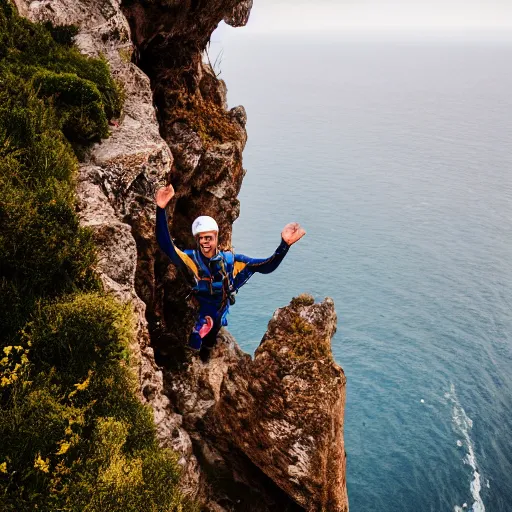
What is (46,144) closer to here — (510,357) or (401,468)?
(401,468)

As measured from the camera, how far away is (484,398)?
70875mm

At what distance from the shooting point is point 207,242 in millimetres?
12156

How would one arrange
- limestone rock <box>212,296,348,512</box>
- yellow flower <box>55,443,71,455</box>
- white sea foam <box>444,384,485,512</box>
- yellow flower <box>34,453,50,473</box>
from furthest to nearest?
1. white sea foam <box>444,384,485,512</box>
2. limestone rock <box>212,296,348,512</box>
3. yellow flower <box>55,443,71,455</box>
4. yellow flower <box>34,453,50,473</box>

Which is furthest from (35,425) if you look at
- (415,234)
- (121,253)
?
(415,234)

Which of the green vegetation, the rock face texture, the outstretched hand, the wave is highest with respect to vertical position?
the wave

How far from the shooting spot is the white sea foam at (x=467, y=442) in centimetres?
5225

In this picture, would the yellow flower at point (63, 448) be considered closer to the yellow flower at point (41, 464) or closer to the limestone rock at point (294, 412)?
the yellow flower at point (41, 464)

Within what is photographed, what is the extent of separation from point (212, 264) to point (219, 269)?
0.23 meters

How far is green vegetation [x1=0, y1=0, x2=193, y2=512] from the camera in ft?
20.0

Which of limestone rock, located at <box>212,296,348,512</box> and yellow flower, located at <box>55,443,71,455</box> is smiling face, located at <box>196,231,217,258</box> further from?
yellow flower, located at <box>55,443,71,455</box>

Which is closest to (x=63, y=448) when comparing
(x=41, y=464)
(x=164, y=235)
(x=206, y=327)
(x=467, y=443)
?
(x=41, y=464)

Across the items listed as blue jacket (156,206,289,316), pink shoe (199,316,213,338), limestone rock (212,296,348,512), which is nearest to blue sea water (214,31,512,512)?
limestone rock (212,296,348,512)

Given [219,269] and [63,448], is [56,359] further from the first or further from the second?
[219,269]

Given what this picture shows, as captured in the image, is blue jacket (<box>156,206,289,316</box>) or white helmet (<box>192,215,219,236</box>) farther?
blue jacket (<box>156,206,289,316</box>)
